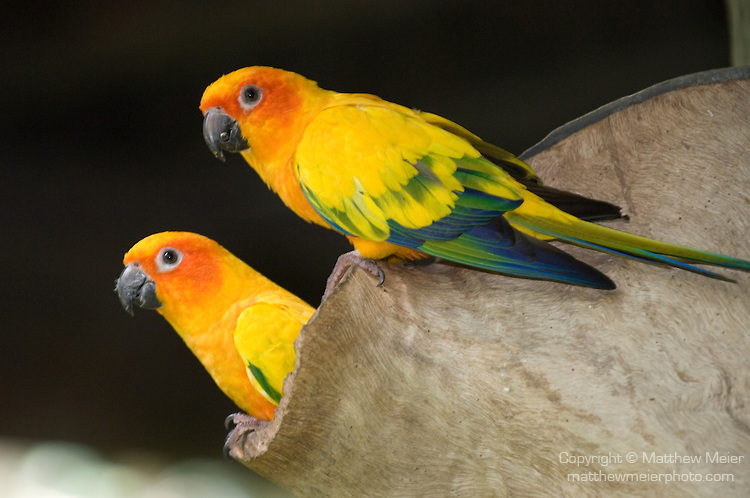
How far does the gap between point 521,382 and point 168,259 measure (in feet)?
4.16

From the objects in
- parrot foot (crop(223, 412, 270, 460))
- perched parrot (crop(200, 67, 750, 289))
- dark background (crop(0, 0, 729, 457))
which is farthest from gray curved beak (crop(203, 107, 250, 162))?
dark background (crop(0, 0, 729, 457))

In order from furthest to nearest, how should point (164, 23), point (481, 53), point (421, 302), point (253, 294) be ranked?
point (481, 53) < point (164, 23) < point (253, 294) < point (421, 302)

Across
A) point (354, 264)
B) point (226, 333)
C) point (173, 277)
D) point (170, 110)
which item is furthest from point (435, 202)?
point (170, 110)

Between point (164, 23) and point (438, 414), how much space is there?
2.35 m

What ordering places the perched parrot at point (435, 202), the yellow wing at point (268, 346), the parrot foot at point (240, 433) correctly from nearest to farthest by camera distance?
1. the perched parrot at point (435, 202)
2. the parrot foot at point (240, 433)
3. the yellow wing at point (268, 346)

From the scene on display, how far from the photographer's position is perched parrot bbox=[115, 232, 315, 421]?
196 cm

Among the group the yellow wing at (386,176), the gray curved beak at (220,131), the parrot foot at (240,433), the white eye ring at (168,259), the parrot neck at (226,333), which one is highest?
the gray curved beak at (220,131)

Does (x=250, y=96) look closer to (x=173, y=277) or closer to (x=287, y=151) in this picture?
(x=287, y=151)

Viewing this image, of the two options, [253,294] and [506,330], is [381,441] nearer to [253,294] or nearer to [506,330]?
[506,330]

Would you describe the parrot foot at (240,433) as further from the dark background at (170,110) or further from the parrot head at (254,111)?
the dark background at (170,110)

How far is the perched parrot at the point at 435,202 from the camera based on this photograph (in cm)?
146

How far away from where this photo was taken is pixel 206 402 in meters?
3.56

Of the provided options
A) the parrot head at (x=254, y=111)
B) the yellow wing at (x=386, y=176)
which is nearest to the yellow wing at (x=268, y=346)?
the yellow wing at (x=386, y=176)

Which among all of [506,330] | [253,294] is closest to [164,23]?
[253,294]
